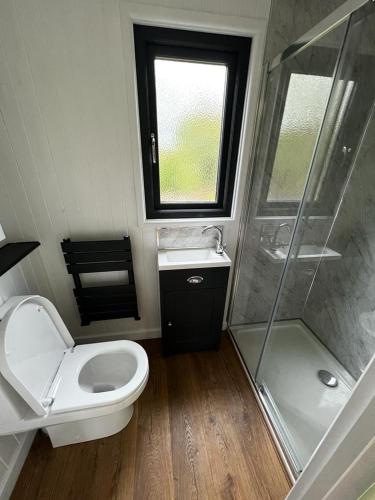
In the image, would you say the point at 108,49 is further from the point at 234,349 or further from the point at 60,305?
the point at 234,349

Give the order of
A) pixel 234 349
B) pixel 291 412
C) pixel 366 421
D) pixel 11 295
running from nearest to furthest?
pixel 366 421 → pixel 11 295 → pixel 291 412 → pixel 234 349

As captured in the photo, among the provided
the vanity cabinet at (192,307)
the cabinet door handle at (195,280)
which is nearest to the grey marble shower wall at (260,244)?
the vanity cabinet at (192,307)

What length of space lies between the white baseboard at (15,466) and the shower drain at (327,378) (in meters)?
1.82

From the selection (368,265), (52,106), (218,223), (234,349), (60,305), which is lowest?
(234,349)

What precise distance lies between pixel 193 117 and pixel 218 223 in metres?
0.70

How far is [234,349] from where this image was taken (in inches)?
67.4

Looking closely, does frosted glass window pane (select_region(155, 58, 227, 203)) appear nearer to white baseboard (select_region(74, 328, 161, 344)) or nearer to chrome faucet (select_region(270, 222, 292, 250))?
chrome faucet (select_region(270, 222, 292, 250))

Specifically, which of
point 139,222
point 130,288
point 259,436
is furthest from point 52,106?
point 259,436

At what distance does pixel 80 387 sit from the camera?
3.46ft

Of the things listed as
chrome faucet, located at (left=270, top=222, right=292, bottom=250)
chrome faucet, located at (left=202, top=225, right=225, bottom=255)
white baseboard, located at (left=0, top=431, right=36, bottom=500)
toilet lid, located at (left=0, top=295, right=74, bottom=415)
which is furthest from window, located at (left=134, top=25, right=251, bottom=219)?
white baseboard, located at (left=0, top=431, right=36, bottom=500)

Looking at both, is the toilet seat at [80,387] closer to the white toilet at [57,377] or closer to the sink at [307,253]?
the white toilet at [57,377]

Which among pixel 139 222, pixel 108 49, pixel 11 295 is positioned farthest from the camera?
pixel 139 222

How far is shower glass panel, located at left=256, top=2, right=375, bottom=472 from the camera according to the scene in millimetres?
1076

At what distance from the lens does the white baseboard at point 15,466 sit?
0.93 metres
